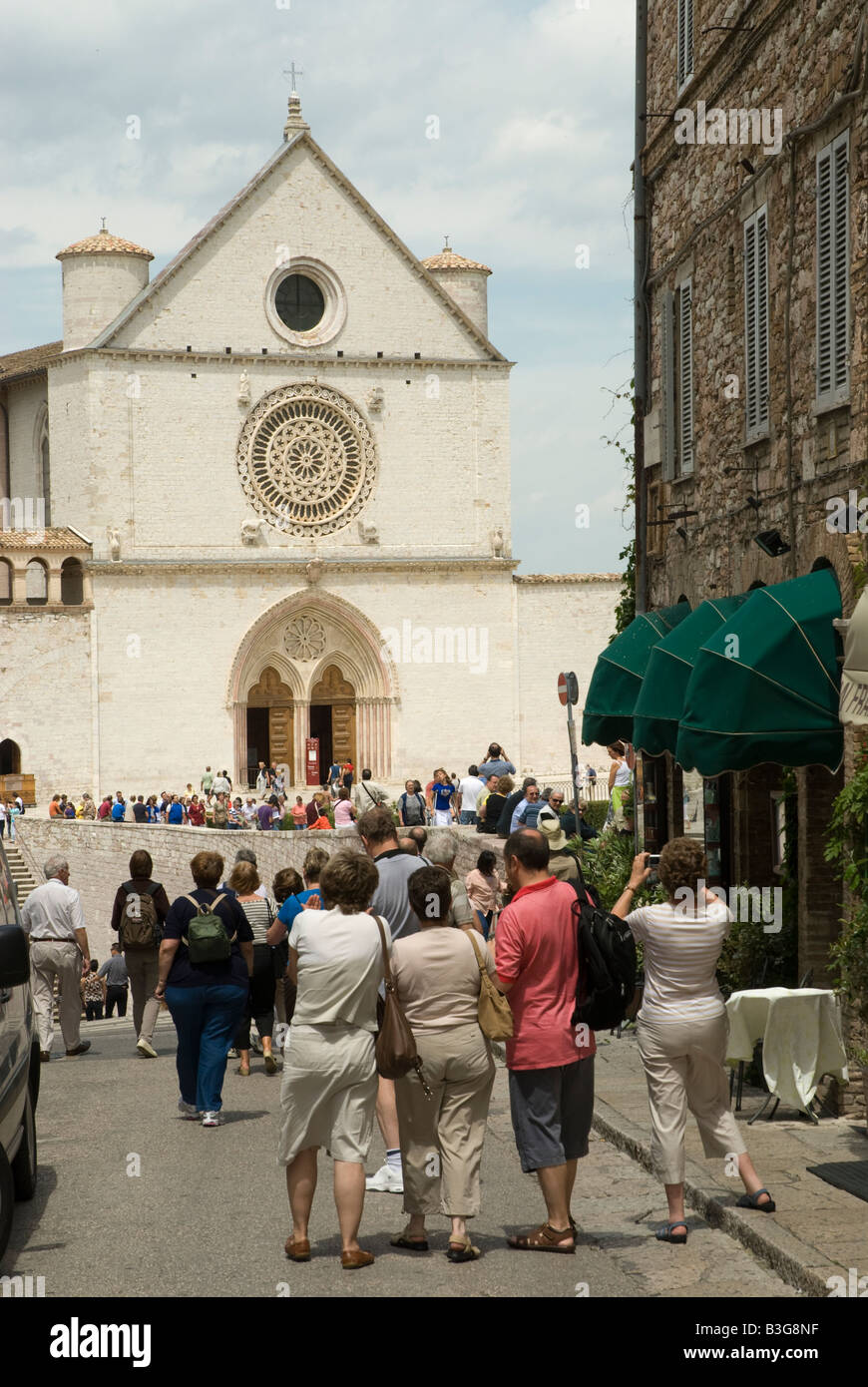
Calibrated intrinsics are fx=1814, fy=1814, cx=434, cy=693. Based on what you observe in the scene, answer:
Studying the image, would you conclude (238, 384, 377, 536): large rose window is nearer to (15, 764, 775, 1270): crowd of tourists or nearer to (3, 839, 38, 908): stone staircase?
(3, 839, 38, 908): stone staircase

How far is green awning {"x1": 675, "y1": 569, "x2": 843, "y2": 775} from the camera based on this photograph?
1072cm

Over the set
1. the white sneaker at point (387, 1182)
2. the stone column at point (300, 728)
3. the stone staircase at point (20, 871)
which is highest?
the stone column at point (300, 728)

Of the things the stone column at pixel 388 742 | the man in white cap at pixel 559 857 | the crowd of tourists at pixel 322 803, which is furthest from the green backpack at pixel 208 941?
the stone column at pixel 388 742

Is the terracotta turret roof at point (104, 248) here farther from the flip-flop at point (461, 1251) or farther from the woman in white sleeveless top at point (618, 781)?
the flip-flop at point (461, 1251)

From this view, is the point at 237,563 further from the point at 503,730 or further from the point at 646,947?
the point at 646,947

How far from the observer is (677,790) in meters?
16.7

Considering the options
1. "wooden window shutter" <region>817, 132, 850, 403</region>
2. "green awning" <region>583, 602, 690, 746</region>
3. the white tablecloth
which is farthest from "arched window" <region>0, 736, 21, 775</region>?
the white tablecloth

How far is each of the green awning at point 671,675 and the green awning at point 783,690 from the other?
5.64ft

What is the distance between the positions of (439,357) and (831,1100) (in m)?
36.6

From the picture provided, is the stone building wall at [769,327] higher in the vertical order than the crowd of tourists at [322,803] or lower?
higher

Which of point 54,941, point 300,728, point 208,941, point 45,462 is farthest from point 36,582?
point 208,941

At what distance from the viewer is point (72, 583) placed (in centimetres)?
4331

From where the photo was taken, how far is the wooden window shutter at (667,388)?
16.1m
